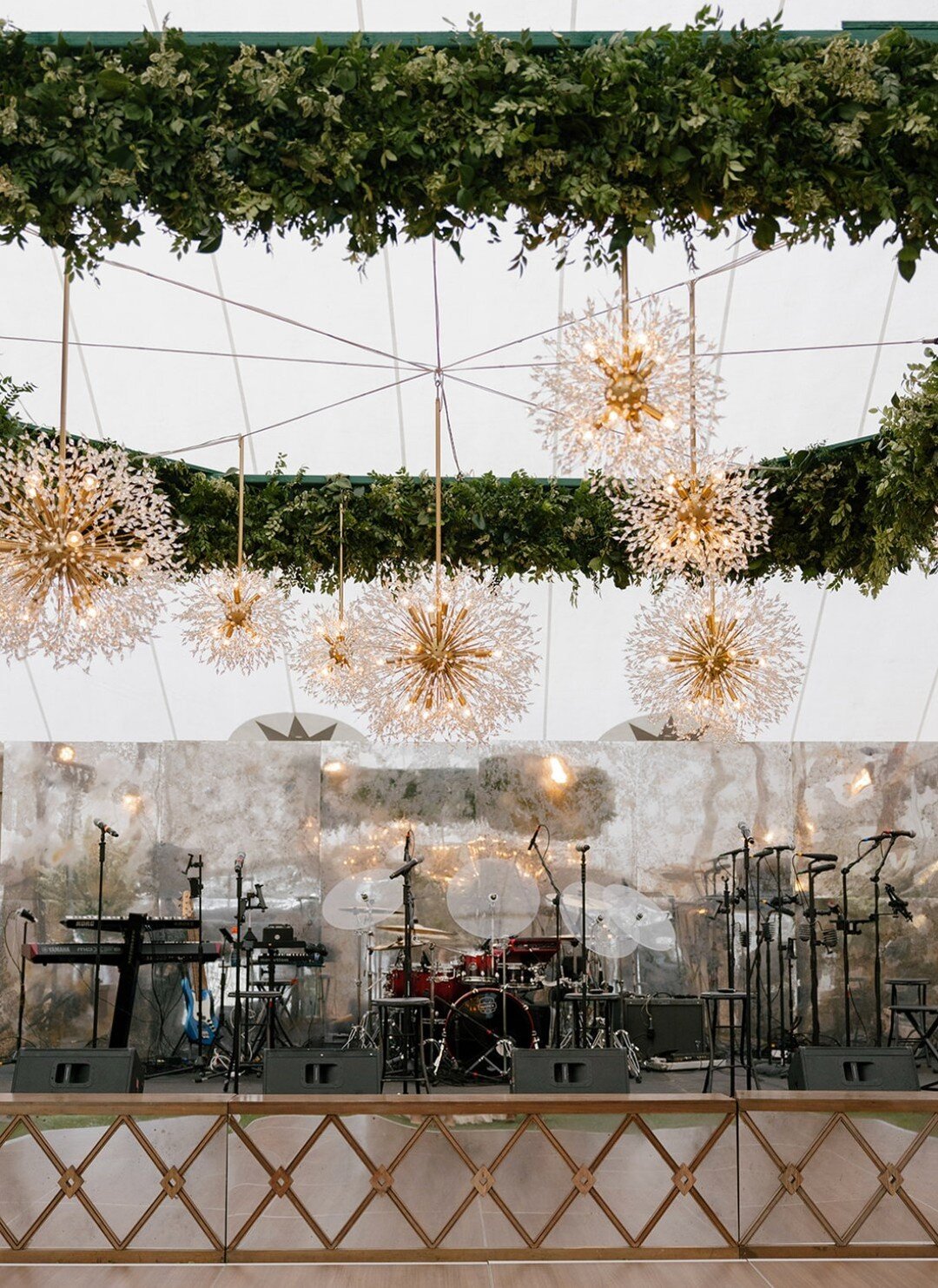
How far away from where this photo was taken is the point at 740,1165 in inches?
180

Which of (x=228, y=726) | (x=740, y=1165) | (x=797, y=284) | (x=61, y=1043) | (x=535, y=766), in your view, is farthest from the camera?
(x=228, y=726)

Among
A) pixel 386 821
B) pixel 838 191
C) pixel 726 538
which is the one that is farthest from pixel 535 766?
pixel 838 191

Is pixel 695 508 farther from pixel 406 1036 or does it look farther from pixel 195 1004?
pixel 195 1004

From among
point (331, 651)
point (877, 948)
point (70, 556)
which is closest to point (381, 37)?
point (70, 556)

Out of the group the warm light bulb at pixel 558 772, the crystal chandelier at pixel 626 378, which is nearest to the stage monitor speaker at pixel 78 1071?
the crystal chandelier at pixel 626 378

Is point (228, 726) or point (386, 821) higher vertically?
point (228, 726)

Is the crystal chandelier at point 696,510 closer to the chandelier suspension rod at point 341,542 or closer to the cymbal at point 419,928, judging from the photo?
the chandelier suspension rod at point 341,542

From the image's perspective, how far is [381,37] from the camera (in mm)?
4121

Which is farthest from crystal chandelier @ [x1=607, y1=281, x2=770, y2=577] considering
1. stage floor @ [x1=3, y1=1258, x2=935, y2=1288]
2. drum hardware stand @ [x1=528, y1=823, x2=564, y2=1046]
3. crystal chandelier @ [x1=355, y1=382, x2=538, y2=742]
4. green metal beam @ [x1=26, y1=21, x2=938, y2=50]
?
drum hardware stand @ [x1=528, y1=823, x2=564, y2=1046]

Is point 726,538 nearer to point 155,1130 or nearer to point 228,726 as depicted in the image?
point 155,1130

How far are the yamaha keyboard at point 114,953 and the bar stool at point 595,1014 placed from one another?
2.85 m

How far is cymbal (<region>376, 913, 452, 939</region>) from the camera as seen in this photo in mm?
9680

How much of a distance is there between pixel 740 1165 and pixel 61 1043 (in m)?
7.74

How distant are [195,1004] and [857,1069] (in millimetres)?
6930
